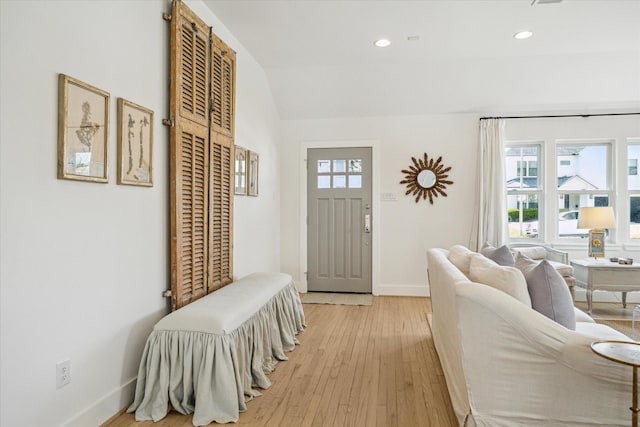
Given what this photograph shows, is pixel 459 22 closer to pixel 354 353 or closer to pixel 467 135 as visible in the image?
pixel 467 135

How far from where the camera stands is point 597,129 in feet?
16.1

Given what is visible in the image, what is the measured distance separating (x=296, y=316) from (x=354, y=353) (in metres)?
0.71

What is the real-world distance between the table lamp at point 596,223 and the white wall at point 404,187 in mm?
1232

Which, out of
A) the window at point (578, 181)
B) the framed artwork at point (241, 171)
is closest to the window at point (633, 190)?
the window at point (578, 181)

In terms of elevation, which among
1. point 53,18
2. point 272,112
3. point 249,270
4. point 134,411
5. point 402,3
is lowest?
point 134,411

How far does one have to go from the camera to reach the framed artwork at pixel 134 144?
2227mm

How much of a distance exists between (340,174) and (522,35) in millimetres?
2602

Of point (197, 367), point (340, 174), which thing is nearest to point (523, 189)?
point (340, 174)

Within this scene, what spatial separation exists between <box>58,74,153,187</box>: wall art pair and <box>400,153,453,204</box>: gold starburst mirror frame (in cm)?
356

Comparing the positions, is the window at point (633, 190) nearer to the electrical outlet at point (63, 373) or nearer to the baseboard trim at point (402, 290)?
the baseboard trim at point (402, 290)

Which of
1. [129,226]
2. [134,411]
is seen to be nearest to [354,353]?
[134,411]

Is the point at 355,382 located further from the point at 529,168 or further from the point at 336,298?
the point at 529,168

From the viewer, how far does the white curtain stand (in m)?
4.93

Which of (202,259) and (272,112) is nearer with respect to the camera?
(202,259)
